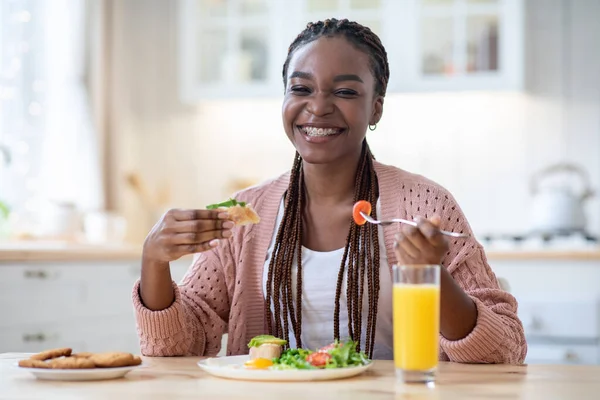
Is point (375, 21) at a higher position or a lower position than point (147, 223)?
higher

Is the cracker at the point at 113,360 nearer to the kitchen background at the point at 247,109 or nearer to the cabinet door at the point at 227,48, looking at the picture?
the kitchen background at the point at 247,109

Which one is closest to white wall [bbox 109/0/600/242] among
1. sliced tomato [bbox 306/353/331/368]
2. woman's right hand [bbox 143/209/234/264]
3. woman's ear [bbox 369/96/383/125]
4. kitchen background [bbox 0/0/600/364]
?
kitchen background [bbox 0/0/600/364]

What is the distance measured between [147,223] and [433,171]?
1.46 metres

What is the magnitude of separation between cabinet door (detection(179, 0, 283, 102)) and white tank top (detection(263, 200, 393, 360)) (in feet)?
7.99

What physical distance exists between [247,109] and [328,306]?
2729 mm

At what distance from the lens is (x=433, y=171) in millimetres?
4410

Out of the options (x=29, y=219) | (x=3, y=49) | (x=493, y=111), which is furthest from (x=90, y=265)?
(x=493, y=111)

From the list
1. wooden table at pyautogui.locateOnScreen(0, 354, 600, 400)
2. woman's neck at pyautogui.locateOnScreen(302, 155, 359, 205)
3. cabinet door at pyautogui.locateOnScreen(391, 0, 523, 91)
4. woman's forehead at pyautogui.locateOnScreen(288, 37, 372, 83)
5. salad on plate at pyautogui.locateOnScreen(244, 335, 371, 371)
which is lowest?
wooden table at pyautogui.locateOnScreen(0, 354, 600, 400)

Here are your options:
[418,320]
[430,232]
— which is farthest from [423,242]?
[418,320]

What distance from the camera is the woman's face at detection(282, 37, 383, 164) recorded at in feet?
6.41

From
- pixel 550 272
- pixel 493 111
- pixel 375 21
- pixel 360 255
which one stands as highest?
pixel 375 21

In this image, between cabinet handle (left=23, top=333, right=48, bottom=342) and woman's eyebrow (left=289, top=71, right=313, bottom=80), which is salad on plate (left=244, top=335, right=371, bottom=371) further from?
cabinet handle (left=23, top=333, right=48, bottom=342)

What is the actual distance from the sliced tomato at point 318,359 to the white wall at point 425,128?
3.00 metres

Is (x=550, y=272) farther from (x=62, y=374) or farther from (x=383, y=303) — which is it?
(x=62, y=374)
